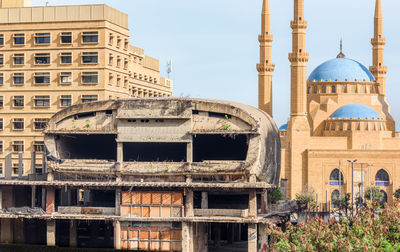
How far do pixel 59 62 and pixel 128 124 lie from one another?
2173 cm

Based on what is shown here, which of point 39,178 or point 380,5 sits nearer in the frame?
point 39,178

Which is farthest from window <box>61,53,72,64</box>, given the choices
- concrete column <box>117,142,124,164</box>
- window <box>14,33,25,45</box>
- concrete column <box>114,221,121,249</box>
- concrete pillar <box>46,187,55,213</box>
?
concrete column <box>114,221,121,249</box>

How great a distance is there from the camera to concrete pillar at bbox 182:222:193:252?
2793 inches

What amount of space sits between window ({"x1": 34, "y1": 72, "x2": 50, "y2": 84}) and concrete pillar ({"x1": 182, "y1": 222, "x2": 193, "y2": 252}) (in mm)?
32328

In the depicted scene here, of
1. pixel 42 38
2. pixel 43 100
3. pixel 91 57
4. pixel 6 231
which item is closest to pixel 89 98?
pixel 91 57

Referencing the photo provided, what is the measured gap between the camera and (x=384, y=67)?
458 feet

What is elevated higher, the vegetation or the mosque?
the mosque

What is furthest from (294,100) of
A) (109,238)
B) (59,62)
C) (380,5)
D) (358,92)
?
(109,238)

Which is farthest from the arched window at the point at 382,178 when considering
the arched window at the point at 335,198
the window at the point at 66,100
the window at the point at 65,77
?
the window at the point at 65,77

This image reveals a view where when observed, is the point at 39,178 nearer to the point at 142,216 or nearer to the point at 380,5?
the point at 142,216

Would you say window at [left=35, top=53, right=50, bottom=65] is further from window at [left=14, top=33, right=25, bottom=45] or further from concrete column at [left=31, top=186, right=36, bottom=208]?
concrete column at [left=31, top=186, right=36, bottom=208]

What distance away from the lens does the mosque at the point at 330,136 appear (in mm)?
118125

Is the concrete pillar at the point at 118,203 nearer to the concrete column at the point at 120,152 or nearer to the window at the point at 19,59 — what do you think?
the concrete column at the point at 120,152

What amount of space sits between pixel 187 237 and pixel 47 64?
34.2 meters
